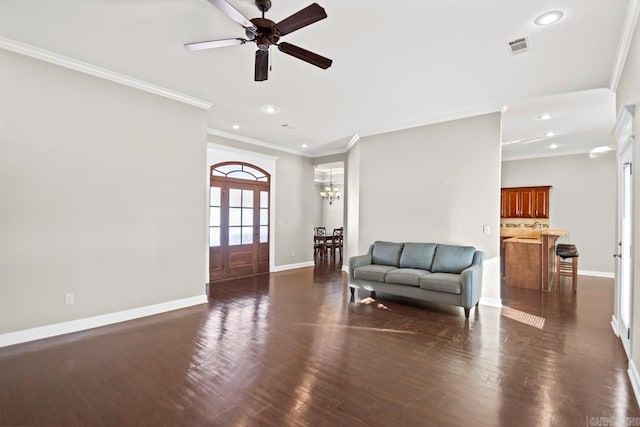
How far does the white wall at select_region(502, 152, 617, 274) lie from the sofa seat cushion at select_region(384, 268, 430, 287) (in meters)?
5.29

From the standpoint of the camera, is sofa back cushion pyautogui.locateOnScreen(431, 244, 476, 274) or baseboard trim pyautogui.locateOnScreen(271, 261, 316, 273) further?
baseboard trim pyautogui.locateOnScreen(271, 261, 316, 273)

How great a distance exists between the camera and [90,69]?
3.56m

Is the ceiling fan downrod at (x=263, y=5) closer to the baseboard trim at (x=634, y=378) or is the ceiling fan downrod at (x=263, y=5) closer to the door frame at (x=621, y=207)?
the door frame at (x=621, y=207)

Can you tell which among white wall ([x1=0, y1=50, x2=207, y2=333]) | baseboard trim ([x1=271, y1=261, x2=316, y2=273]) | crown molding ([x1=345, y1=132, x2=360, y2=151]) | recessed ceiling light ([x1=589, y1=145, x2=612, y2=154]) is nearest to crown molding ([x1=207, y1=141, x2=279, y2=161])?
white wall ([x1=0, y1=50, x2=207, y2=333])

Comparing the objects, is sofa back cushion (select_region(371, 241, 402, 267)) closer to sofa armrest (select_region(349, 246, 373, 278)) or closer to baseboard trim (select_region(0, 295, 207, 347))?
sofa armrest (select_region(349, 246, 373, 278))

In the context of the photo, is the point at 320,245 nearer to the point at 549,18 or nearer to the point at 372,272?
the point at 372,272

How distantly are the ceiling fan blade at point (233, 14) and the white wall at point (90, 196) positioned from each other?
2399 millimetres

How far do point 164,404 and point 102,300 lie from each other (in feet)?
7.08

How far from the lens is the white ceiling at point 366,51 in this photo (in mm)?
2520

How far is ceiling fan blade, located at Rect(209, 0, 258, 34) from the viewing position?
6.90ft

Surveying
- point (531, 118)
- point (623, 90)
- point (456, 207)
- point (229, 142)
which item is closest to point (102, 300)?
point (229, 142)

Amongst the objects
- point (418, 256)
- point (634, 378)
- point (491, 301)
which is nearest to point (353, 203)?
point (418, 256)

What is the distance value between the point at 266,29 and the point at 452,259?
384 cm

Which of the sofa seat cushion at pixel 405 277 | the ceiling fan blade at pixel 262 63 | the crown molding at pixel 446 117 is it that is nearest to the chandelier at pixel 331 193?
the crown molding at pixel 446 117
